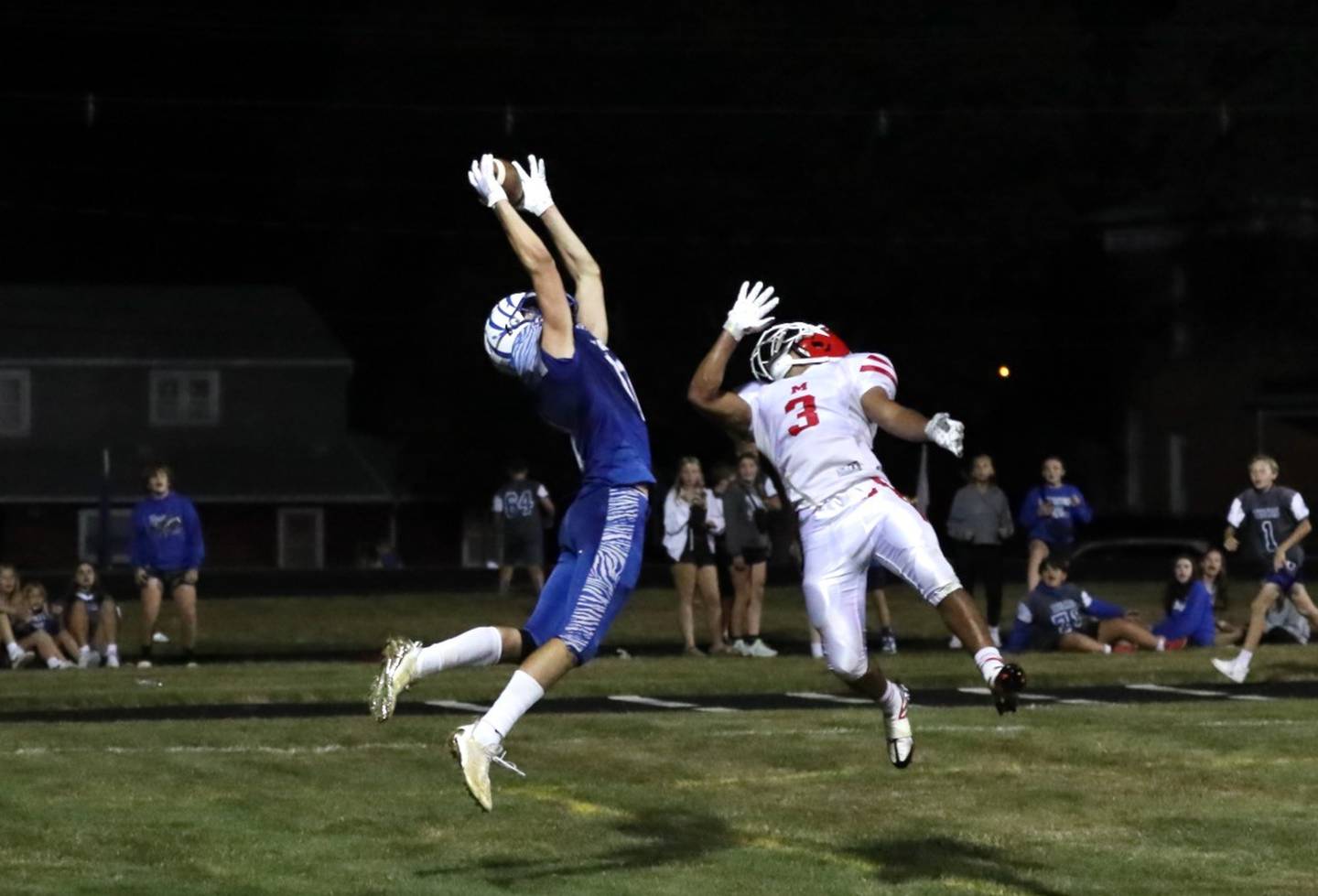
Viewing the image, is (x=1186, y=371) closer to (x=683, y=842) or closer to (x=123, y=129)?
(x=123, y=129)

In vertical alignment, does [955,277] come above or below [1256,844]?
above

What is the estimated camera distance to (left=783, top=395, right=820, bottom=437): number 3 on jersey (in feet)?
39.4

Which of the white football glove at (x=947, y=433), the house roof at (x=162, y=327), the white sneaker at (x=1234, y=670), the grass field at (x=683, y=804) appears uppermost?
the house roof at (x=162, y=327)

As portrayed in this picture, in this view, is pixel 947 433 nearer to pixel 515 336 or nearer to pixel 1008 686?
pixel 1008 686

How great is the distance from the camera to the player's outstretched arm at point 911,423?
36.0 feet

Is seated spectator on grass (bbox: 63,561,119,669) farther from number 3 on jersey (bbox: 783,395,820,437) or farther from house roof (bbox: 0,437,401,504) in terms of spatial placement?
house roof (bbox: 0,437,401,504)

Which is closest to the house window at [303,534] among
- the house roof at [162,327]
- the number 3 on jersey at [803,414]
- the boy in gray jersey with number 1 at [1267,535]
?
the house roof at [162,327]

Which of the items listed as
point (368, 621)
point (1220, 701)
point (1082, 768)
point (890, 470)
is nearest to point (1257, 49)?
point (890, 470)

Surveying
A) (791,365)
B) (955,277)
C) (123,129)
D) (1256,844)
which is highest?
(123,129)

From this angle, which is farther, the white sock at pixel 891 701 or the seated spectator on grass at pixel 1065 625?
the seated spectator on grass at pixel 1065 625

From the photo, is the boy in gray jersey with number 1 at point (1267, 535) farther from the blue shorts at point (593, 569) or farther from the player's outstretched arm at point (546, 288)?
the player's outstretched arm at point (546, 288)

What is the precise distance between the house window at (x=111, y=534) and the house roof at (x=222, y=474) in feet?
1.30

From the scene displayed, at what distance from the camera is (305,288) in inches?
2719

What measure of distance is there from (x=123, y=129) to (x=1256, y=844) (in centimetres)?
5777
